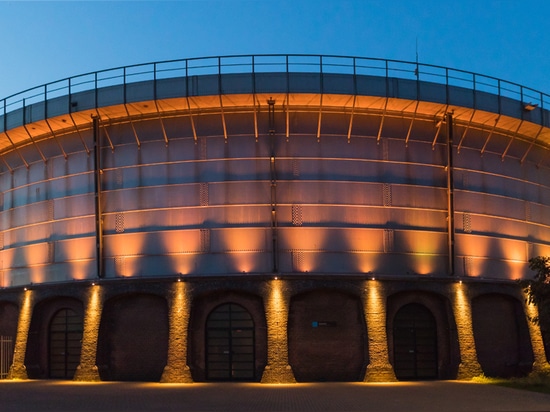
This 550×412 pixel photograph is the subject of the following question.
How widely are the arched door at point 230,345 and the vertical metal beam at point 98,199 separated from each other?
21.0 feet

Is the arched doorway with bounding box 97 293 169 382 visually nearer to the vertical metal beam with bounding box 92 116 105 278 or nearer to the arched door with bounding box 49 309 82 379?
the vertical metal beam with bounding box 92 116 105 278

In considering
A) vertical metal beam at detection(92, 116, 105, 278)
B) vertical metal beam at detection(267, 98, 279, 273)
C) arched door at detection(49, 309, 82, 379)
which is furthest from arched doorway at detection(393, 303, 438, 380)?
arched door at detection(49, 309, 82, 379)

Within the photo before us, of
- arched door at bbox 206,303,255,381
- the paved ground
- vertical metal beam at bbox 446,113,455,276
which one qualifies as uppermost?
vertical metal beam at bbox 446,113,455,276

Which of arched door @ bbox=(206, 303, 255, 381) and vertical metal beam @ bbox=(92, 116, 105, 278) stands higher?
vertical metal beam @ bbox=(92, 116, 105, 278)

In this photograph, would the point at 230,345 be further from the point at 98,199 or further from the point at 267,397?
the point at 98,199

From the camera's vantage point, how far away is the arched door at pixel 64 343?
3853 cm

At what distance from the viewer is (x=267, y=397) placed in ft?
88.9

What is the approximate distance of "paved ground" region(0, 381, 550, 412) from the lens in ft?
77.2

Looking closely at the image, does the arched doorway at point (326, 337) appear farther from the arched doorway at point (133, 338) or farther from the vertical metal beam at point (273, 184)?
the arched doorway at point (133, 338)

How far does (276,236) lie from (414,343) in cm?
870

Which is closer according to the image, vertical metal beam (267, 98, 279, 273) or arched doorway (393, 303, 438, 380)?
vertical metal beam (267, 98, 279, 273)

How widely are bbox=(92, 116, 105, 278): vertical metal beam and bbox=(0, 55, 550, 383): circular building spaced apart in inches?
4.0

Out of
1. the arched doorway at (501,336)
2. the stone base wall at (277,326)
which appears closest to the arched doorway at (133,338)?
the stone base wall at (277,326)

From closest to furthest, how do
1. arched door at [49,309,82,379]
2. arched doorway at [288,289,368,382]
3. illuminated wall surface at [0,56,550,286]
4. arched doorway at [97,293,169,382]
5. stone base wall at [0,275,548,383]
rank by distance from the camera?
1. stone base wall at [0,275,548,383]
2. arched doorway at [288,289,368,382]
3. arched doorway at [97,293,169,382]
4. illuminated wall surface at [0,56,550,286]
5. arched door at [49,309,82,379]
